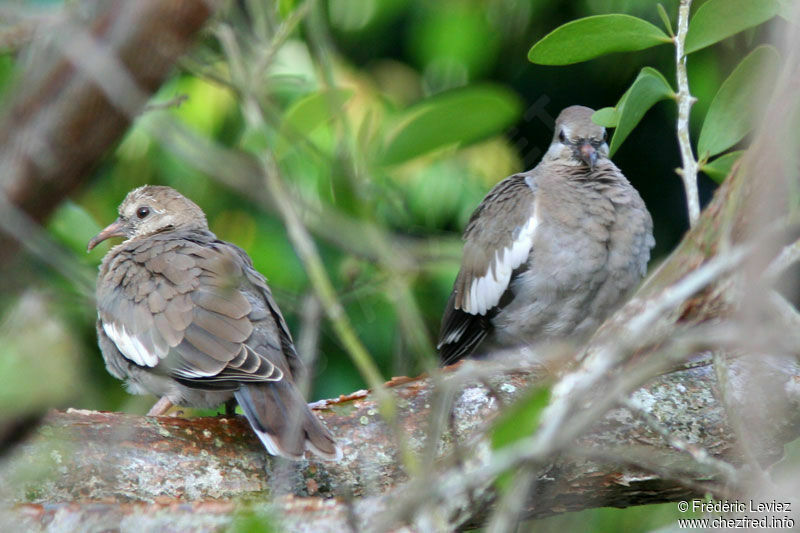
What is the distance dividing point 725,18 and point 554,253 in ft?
5.64

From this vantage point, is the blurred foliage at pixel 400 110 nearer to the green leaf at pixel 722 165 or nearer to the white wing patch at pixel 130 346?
the green leaf at pixel 722 165

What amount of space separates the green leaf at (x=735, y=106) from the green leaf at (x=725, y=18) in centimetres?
7

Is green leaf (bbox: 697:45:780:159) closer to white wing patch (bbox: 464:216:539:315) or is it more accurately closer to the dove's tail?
the dove's tail

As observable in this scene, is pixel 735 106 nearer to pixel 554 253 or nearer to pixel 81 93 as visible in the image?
pixel 81 93

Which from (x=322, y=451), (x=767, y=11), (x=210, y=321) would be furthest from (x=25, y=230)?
(x=210, y=321)

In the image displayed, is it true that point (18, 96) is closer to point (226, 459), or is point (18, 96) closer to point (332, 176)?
point (332, 176)

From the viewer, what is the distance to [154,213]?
3879 millimetres

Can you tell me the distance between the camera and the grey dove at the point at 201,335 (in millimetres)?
2705

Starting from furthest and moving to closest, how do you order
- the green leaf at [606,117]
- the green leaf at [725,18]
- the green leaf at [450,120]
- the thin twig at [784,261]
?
the green leaf at [606,117] → the green leaf at [725,18] → the thin twig at [784,261] → the green leaf at [450,120]

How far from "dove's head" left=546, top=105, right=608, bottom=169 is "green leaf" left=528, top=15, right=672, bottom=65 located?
5.66 feet

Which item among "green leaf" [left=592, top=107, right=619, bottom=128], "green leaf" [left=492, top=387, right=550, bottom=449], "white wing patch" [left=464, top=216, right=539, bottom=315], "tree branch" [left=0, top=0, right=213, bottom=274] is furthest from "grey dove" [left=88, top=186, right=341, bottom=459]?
"tree branch" [left=0, top=0, right=213, bottom=274]

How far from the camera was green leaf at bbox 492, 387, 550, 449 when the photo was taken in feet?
3.76

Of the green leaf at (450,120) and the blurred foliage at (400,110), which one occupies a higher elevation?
the green leaf at (450,120)

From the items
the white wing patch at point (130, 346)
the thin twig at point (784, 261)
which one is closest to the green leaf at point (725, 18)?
the thin twig at point (784, 261)
